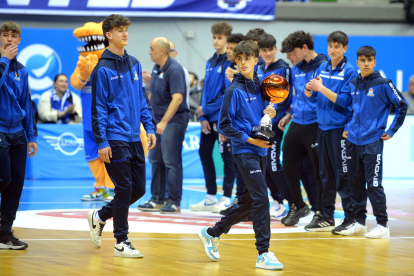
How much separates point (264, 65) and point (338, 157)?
1.86m

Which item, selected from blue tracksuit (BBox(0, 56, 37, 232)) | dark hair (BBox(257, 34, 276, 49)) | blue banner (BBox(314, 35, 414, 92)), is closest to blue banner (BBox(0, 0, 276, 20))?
blue banner (BBox(314, 35, 414, 92))

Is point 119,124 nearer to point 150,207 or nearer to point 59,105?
point 150,207

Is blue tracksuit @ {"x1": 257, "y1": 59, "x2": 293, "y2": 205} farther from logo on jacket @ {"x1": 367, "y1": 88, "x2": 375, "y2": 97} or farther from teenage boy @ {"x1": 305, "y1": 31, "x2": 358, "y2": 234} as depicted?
logo on jacket @ {"x1": 367, "y1": 88, "x2": 375, "y2": 97}

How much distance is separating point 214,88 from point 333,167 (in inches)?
92.9

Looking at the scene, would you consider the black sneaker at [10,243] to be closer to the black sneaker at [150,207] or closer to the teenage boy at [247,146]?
the teenage boy at [247,146]

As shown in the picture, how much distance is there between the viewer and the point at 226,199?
8398 millimetres

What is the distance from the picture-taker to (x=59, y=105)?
12.7m

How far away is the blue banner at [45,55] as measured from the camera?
638 inches

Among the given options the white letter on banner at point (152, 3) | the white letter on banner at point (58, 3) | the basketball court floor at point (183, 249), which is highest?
the white letter on banner at point (152, 3)

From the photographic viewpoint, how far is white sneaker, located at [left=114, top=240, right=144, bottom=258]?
16.5ft

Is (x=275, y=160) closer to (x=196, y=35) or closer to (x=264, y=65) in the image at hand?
(x=264, y=65)

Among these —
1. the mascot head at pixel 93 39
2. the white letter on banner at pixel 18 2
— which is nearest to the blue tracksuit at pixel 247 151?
the mascot head at pixel 93 39

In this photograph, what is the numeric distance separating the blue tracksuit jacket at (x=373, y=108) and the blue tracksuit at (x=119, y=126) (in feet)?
8.86

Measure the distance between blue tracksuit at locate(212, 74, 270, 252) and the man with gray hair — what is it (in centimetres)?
294
